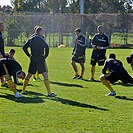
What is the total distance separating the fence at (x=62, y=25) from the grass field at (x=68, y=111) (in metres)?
33.7

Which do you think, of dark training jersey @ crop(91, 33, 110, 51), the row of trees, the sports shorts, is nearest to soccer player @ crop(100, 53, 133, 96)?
A: the sports shorts

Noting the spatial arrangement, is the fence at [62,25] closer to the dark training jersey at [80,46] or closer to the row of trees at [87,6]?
the row of trees at [87,6]

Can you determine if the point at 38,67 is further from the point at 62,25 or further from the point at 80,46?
the point at 62,25

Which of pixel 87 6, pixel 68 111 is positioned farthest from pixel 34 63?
pixel 87 6

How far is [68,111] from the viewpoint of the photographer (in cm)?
998

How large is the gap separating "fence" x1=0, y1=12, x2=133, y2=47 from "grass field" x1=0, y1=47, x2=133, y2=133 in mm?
33700

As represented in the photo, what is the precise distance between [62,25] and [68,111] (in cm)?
3892

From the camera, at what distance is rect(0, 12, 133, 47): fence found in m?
47.6

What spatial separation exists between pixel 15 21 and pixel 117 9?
2329cm

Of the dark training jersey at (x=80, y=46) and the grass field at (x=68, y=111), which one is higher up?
the dark training jersey at (x=80, y=46)

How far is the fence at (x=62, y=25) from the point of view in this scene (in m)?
47.6

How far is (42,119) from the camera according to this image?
9148 millimetres

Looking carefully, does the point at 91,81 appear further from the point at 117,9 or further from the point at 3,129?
the point at 117,9

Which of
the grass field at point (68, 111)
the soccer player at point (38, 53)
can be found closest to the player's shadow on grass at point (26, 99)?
the grass field at point (68, 111)
